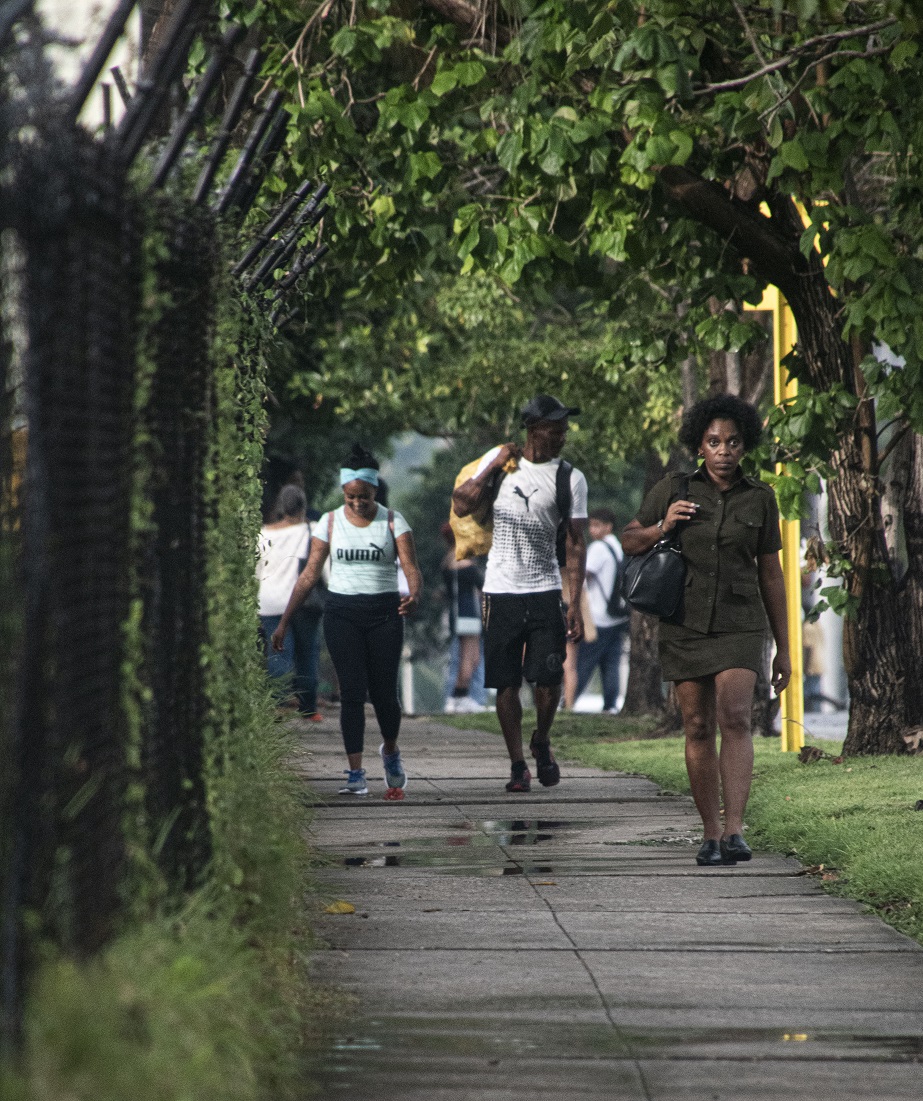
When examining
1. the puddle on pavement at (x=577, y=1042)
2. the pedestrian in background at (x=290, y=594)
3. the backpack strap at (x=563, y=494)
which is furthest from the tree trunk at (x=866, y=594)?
the puddle on pavement at (x=577, y=1042)

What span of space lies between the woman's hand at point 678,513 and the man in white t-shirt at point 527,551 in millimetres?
2786

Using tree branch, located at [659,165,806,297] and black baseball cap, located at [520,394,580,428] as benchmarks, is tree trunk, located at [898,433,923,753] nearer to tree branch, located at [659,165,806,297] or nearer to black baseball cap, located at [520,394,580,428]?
tree branch, located at [659,165,806,297]

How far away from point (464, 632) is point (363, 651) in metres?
11.2

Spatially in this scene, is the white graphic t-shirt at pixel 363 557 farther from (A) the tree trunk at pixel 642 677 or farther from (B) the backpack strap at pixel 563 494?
(A) the tree trunk at pixel 642 677

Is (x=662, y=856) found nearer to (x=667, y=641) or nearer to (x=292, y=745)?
(x=667, y=641)

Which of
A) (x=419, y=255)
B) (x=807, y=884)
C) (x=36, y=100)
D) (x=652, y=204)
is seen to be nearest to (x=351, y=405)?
(x=419, y=255)

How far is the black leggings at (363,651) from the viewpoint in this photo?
408 inches

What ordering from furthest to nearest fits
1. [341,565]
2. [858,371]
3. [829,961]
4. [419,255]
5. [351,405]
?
[351,405] → [419,255] → [858,371] → [341,565] → [829,961]

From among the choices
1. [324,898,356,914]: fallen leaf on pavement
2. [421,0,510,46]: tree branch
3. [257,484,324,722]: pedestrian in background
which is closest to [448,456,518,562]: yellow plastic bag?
[421,0,510,46]: tree branch

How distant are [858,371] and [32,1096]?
9230 mm

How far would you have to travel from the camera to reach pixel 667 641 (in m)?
7.79

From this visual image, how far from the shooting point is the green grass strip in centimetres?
701

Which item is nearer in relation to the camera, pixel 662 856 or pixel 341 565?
pixel 662 856

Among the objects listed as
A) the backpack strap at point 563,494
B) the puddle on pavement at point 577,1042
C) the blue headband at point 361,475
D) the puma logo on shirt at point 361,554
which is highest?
the blue headband at point 361,475
